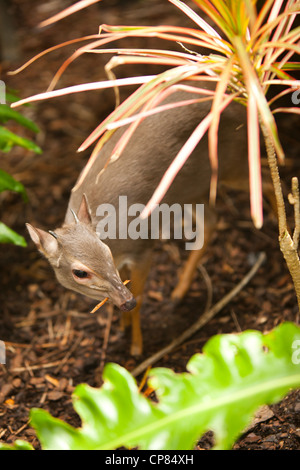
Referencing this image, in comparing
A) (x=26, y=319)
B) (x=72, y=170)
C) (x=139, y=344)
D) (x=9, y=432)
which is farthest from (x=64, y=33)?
(x=9, y=432)

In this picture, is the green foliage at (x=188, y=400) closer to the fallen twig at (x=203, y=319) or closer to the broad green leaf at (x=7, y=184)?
the fallen twig at (x=203, y=319)

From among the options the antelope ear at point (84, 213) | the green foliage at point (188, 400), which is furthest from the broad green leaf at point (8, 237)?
the green foliage at point (188, 400)

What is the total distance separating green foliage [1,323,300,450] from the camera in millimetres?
1888

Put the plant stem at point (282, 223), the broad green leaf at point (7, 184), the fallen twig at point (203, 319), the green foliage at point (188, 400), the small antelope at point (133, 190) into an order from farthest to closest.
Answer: the fallen twig at point (203, 319) < the broad green leaf at point (7, 184) < the small antelope at point (133, 190) < the plant stem at point (282, 223) < the green foliage at point (188, 400)

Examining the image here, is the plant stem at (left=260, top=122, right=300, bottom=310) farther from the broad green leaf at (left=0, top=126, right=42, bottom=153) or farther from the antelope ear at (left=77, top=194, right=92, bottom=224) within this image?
the broad green leaf at (left=0, top=126, right=42, bottom=153)

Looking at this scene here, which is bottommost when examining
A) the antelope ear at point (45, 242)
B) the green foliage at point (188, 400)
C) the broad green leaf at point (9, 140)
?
the green foliage at point (188, 400)

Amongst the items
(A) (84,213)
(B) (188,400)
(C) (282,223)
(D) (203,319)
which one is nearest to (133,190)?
(A) (84,213)

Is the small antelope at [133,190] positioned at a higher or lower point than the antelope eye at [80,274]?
higher

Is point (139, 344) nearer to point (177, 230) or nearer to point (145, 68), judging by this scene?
point (177, 230)

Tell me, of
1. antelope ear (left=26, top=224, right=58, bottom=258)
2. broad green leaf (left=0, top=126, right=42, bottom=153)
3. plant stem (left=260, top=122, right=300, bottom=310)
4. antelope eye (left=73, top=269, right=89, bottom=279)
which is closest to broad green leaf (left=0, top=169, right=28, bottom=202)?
broad green leaf (left=0, top=126, right=42, bottom=153)

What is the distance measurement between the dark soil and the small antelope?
331mm

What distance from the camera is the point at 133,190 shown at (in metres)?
3.55

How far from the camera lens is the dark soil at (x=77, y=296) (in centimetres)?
336

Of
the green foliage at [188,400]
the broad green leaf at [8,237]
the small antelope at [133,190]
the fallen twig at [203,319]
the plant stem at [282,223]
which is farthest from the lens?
the fallen twig at [203,319]
